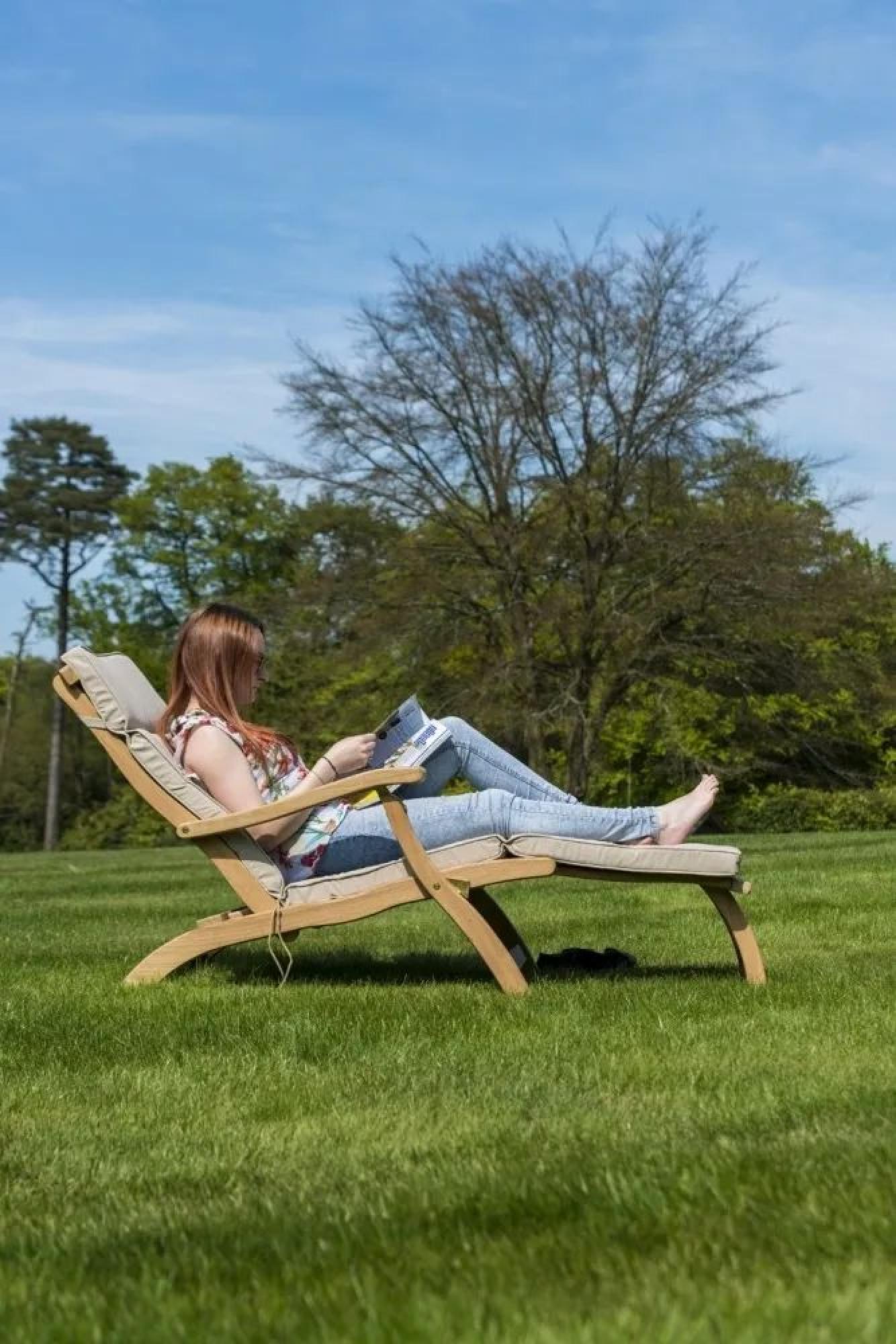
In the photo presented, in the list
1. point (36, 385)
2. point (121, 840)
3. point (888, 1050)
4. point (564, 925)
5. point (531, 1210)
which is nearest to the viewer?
point (531, 1210)

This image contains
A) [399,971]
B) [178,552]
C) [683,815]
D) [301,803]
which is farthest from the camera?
[178,552]

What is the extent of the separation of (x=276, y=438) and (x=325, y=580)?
107 inches

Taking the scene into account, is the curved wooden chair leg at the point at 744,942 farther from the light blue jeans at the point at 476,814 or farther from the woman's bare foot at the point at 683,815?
the light blue jeans at the point at 476,814

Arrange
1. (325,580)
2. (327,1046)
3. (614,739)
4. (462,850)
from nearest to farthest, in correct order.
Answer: (327,1046) → (462,850) → (325,580) → (614,739)

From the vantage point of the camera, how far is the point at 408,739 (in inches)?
262

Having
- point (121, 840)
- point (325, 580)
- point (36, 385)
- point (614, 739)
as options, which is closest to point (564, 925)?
point (325, 580)

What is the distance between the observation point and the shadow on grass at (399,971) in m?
6.80

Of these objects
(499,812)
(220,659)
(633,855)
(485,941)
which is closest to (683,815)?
(633,855)

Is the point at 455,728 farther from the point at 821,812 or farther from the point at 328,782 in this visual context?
the point at 821,812

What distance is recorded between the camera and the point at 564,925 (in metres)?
9.13

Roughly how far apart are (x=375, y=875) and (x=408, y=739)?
0.56 metres

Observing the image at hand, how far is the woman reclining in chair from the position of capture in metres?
6.36

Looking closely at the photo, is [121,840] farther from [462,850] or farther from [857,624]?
[462,850]

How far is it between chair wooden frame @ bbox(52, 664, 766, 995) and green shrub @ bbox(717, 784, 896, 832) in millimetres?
26568
